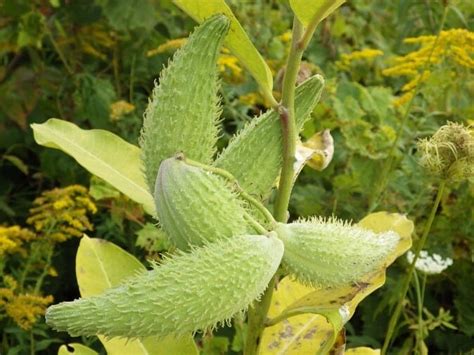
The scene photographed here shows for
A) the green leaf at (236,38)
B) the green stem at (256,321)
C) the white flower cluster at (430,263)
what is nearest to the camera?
the green leaf at (236,38)

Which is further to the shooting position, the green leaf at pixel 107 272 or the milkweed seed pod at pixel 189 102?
the green leaf at pixel 107 272

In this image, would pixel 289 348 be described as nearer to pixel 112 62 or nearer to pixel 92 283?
pixel 92 283

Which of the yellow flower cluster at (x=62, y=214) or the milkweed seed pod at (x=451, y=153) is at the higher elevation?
the milkweed seed pod at (x=451, y=153)

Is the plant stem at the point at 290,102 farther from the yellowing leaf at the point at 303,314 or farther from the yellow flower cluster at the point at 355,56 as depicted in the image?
the yellow flower cluster at the point at 355,56

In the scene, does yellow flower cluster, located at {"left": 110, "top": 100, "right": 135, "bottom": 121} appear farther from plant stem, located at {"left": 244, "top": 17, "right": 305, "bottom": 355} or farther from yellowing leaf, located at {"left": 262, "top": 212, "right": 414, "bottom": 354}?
plant stem, located at {"left": 244, "top": 17, "right": 305, "bottom": 355}

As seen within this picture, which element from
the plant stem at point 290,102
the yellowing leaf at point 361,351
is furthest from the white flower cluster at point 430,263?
the plant stem at point 290,102

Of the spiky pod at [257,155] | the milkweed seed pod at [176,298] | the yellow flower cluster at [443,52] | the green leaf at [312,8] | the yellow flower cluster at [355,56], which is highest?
the green leaf at [312,8]
